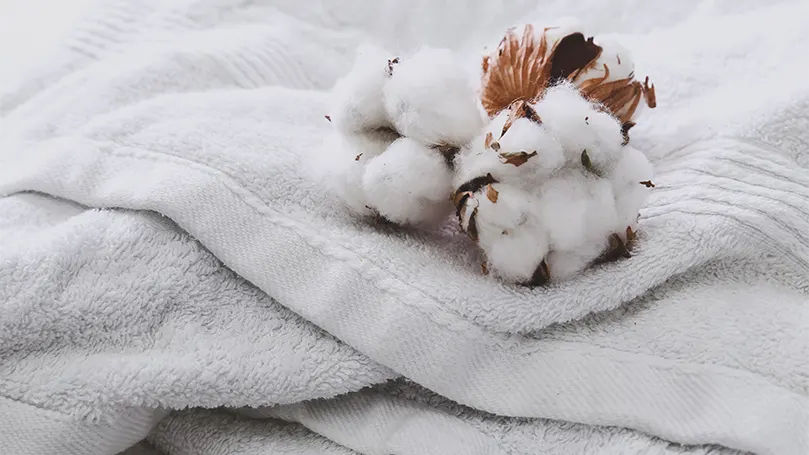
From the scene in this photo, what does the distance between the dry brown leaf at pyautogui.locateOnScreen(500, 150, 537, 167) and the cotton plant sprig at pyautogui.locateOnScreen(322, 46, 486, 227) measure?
5 centimetres

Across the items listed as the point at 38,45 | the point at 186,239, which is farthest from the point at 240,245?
the point at 38,45

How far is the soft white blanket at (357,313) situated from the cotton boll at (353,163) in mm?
17

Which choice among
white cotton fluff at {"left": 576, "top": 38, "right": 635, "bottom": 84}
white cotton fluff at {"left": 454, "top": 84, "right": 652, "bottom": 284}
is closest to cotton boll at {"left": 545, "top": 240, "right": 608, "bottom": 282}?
white cotton fluff at {"left": 454, "top": 84, "right": 652, "bottom": 284}

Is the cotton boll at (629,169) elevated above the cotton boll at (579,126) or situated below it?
below

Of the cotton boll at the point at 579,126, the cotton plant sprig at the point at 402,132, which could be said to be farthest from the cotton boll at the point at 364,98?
the cotton boll at the point at 579,126

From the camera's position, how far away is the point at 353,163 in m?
0.47

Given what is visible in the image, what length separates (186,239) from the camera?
0.49 meters

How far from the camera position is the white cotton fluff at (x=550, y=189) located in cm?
42

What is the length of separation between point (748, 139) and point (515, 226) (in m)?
0.22

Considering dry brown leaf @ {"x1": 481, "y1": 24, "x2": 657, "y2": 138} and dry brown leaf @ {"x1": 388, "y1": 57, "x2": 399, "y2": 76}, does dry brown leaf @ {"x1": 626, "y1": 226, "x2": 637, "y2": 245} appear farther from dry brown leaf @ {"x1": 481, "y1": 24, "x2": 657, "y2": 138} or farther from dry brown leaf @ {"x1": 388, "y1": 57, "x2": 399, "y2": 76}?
dry brown leaf @ {"x1": 388, "y1": 57, "x2": 399, "y2": 76}

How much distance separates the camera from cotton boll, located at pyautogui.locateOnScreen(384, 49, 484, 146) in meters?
0.45

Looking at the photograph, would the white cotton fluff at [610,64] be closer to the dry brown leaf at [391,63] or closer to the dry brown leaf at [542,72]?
the dry brown leaf at [542,72]

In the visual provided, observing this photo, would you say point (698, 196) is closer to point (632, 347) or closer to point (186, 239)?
point (632, 347)

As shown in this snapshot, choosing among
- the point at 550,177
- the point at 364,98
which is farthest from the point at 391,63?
the point at 550,177
